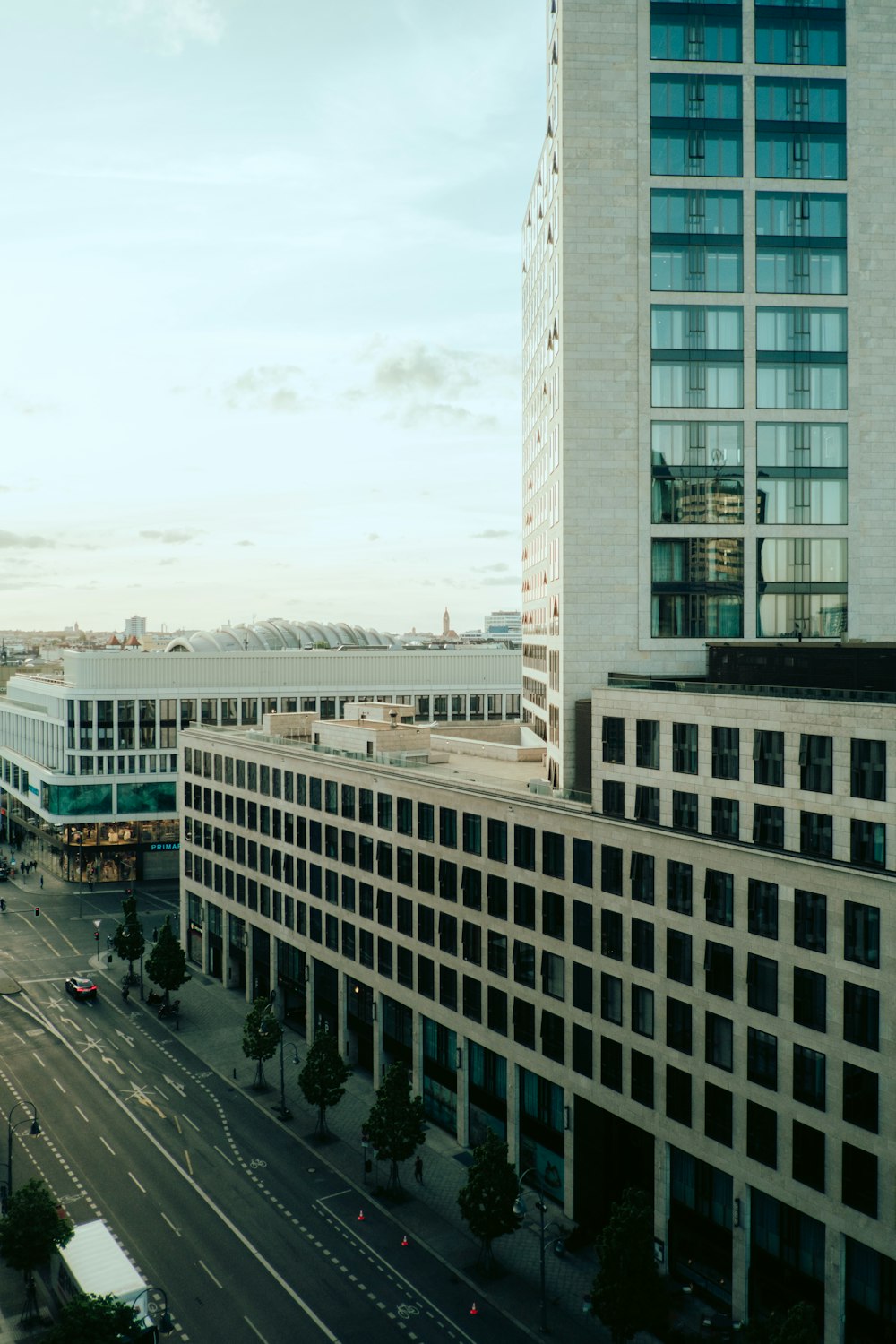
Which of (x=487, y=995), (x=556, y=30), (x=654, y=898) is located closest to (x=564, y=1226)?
(x=487, y=995)

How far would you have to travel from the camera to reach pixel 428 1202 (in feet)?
197

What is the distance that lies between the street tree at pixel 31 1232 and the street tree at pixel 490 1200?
19.6 metres

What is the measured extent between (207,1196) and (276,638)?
114677 millimetres

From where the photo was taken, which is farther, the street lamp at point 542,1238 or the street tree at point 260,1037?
the street tree at point 260,1037

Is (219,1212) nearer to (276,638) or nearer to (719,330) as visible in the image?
(719,330)

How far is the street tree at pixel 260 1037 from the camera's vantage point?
72688 mm

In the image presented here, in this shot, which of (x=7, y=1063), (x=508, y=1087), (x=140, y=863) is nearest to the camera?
(x=508, y=1087)

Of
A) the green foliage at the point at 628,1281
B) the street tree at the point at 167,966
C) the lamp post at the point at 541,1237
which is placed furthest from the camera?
the street tree at the point at 167,966

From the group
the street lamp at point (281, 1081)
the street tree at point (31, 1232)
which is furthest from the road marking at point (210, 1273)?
the street lamp at point (281, 1081)

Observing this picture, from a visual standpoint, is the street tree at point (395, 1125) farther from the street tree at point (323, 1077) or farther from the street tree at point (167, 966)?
the street tree at point (167, 966)

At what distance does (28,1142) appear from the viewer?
2591 inches

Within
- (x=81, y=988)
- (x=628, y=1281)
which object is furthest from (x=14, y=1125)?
(x=628, y=1281)

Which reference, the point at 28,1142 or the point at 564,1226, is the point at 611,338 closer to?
the point at 564,1226

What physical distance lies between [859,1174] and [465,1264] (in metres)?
22.1
